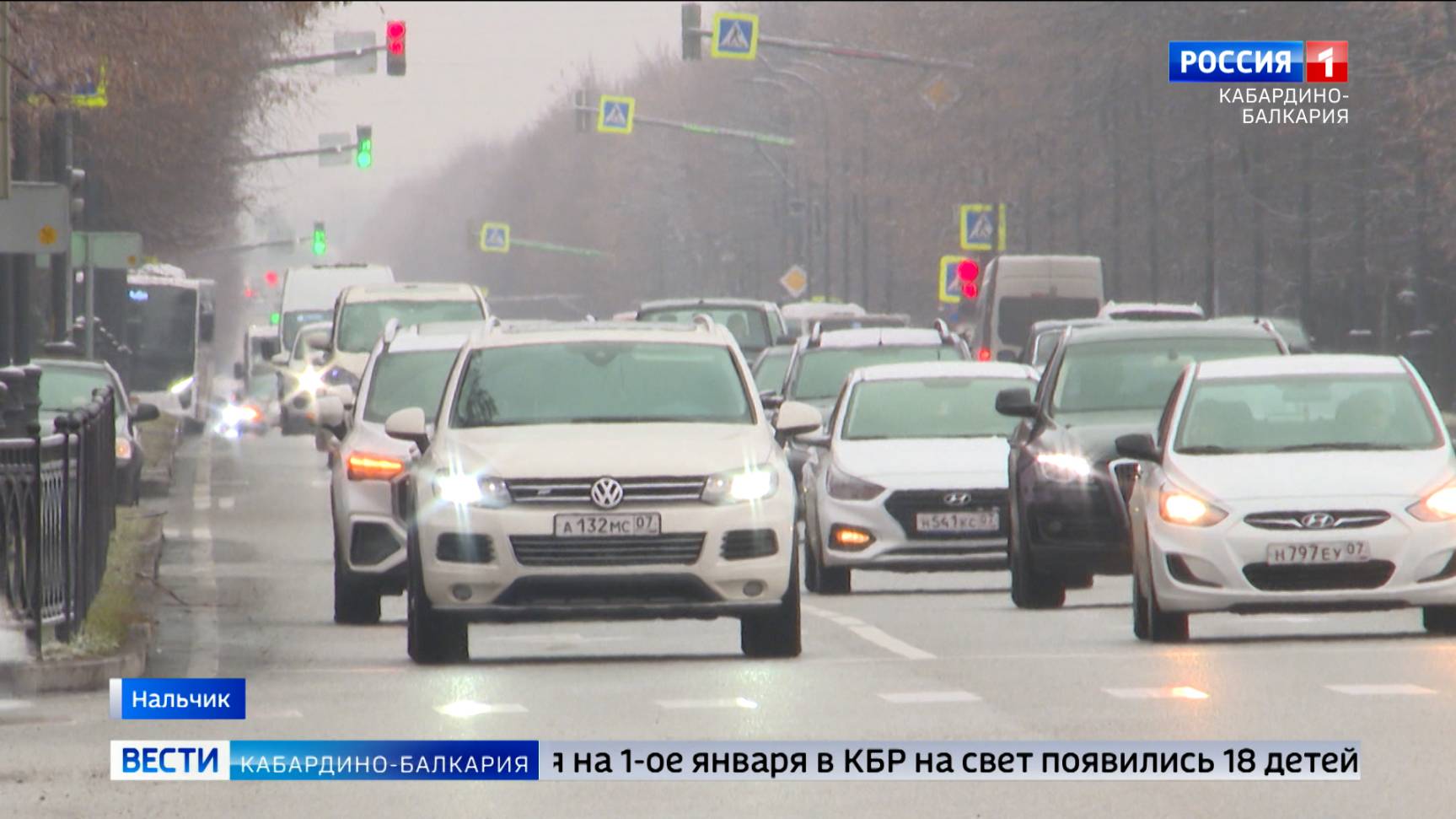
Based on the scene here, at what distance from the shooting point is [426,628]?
15.4 metres

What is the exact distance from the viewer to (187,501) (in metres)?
35.8

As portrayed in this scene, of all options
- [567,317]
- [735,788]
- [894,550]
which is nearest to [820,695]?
[735,788]

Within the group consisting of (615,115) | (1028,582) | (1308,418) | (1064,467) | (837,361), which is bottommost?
(1028,582)

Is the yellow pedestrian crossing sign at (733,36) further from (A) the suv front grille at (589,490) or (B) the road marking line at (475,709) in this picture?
(B) the road marking line at (475,709)

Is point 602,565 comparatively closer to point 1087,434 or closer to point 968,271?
point 1087,434

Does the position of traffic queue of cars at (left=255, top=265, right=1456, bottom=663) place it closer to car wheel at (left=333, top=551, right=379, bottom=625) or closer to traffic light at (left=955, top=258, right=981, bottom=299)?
car wheel at (left=333, top=551, right=379, bottom=625)

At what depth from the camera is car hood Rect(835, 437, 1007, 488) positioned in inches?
850

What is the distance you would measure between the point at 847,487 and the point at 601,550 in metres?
6.92

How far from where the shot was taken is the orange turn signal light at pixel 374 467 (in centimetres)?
1894

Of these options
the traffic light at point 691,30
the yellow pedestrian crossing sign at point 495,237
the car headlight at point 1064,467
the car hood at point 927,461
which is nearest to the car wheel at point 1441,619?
the car headlight at point 1064,467

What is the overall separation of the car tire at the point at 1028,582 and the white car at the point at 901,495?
1583 millimetres

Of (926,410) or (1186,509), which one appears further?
(926,410)

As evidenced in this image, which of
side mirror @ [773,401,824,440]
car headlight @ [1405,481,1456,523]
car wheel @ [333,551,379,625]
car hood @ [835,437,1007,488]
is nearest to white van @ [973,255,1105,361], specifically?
car hood @ [835,437,1007,488]

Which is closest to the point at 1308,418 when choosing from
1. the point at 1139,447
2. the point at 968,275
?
the point at 1139,447
